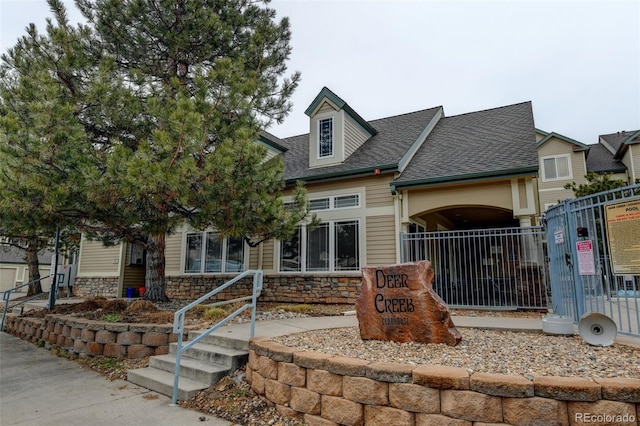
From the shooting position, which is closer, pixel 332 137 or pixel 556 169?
pixel 332 137

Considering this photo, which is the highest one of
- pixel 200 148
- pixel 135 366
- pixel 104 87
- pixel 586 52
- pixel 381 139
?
pixel 586 52

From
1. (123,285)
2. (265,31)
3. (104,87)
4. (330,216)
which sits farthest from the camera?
(123,285)

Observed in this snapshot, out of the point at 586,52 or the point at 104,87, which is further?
the point at 586,52

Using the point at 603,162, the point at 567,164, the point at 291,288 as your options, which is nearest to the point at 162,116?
the point at 291,288

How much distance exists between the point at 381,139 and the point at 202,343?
8777 millimetres

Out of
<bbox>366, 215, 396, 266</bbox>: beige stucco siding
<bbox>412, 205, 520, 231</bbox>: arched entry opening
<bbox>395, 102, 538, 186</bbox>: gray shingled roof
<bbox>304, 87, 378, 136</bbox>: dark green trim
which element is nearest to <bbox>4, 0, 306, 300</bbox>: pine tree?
<bbox>366, 215, 396, 266</bbox>: beige stucco siding

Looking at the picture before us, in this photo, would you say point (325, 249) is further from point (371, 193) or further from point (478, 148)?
point (478, 148)

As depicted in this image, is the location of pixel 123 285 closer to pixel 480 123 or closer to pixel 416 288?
pixel 416 288

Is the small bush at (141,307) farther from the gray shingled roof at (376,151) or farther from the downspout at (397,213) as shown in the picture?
the downspout at (397,213)

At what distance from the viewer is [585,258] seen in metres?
4.38

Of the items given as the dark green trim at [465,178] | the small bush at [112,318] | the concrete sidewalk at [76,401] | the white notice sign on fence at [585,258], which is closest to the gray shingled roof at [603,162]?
the dark green trim at [465,178]

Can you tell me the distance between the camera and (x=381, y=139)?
11.8m

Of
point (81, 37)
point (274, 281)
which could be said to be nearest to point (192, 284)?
point (274, 281)

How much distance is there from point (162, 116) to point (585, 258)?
6593 millimetres
